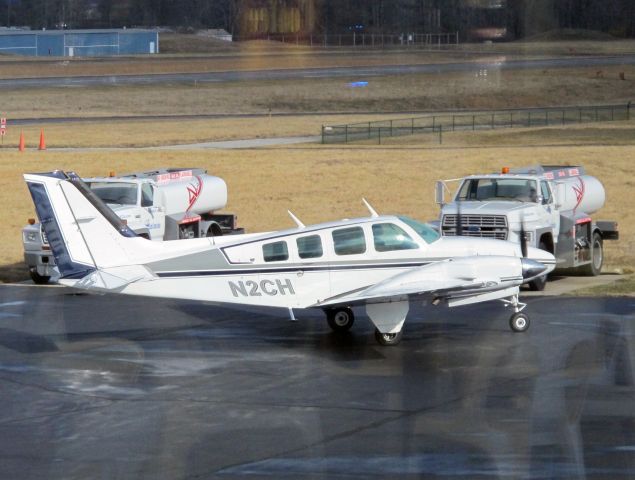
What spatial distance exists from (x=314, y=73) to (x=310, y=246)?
76.9 meters

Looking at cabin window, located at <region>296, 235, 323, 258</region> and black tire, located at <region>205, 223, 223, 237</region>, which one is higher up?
cabin window, located at <region>296, 235, 323, 258</region>

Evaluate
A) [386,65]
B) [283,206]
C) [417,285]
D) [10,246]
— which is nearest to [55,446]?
[417,285]

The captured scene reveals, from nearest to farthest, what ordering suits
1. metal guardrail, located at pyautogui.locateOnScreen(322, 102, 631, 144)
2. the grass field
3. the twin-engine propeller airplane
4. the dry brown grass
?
the twin-engine propeller airplane < the dry brown grass < the grass field < metal guardrail, located at pyautogui.locateOnScreen(322, 102, 631, 144)

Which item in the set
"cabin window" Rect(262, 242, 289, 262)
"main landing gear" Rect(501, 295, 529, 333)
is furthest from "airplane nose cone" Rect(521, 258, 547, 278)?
"cabin window" Rect(262, 242, 289, 262)

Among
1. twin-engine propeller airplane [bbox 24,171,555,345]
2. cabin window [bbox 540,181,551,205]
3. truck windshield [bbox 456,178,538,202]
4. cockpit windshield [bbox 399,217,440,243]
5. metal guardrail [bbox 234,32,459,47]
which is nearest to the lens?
twin-engine propeller airplane [bbox 24,171,555,345]

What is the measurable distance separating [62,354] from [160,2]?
91.9 m

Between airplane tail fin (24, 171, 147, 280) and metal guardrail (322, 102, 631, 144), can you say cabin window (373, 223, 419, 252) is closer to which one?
airplane tail fin (24, 171, 147, 280)

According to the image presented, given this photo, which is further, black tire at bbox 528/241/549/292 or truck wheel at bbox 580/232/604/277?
truck wheel at bbox 580/232/604/277

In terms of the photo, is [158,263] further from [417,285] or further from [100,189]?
[100,189]

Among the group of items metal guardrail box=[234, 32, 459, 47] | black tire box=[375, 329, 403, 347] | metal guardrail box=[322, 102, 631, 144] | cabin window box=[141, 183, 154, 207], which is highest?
metal guardrail box=[234, 32, 459, 47]

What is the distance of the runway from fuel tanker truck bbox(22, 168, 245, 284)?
5557 cm

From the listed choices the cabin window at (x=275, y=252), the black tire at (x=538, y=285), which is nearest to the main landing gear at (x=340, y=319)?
the cabin window at (x=275, y=252)

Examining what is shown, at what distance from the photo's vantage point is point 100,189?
2925cm

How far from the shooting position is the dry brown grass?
130ft
